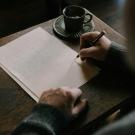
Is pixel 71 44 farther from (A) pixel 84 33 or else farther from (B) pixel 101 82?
(B) pixel 101 82

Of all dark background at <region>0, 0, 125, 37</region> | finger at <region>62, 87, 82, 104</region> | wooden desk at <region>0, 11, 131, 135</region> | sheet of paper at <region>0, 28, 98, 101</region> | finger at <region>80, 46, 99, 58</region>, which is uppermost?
finger at <region>80, 46, 99, 58</region>

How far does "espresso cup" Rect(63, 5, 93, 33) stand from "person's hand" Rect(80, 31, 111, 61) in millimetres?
96

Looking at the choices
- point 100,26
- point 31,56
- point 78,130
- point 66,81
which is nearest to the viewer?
point 78,130

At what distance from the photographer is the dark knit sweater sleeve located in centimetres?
95

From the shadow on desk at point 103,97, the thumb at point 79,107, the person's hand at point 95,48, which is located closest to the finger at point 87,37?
the person's hand at point 95,48

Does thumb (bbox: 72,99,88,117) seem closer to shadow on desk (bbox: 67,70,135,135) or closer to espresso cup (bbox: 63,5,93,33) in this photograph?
shadow on desk (bbox: 67,70,135,135)

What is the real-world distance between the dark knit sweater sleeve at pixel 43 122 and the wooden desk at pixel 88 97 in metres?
0.06

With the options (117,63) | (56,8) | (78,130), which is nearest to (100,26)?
(117,63)

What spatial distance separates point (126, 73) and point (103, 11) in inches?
72.5

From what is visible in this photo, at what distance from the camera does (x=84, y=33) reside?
52.9 inches

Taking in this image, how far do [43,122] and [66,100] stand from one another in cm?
12

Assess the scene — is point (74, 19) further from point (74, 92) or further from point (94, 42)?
point (74, 92)

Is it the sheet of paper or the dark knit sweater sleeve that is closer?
the dark knit sweater sleeve

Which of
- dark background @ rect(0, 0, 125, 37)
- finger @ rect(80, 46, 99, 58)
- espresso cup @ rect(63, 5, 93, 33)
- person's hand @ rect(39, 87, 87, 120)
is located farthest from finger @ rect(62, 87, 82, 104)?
dark background @ rect(0, 0, 125, 37)
